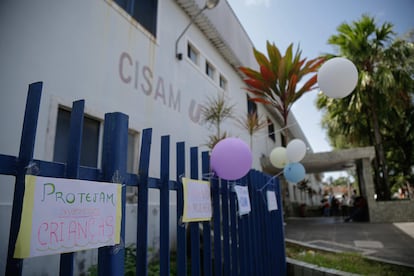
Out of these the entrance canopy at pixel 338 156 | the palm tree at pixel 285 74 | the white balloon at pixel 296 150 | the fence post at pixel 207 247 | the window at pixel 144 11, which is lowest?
the fence post at pixel 207 247

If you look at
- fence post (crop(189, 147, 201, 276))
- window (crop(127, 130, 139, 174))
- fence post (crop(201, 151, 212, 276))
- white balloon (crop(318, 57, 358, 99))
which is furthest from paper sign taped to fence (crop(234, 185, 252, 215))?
window (crop(127, 130, 139, 174))

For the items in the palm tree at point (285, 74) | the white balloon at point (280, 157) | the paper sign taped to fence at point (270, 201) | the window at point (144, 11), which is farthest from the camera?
the palm tree at point (285, 74)

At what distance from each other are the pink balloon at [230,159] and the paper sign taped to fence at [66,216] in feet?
3.89

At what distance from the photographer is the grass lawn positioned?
156 inches

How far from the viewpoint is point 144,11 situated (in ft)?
20.0

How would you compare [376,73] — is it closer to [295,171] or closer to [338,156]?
[338,156]

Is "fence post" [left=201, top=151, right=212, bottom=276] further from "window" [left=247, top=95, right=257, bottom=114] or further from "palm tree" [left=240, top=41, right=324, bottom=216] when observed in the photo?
"window" [left=247, top=95, right=257, bottom=114]

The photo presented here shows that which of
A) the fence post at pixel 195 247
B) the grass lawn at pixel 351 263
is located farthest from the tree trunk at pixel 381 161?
the fence post at pixel 195 247

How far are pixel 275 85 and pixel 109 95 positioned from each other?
400 cm

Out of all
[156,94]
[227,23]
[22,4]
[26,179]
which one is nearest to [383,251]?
[156,94]

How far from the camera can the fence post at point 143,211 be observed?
5.10 feet

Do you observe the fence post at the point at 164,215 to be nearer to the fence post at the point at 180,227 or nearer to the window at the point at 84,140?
the fence post at the point at 180,227

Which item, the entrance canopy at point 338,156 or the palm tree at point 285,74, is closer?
the palm tree at point 285,74

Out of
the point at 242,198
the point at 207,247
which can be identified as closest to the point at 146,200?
the point at 207,247
